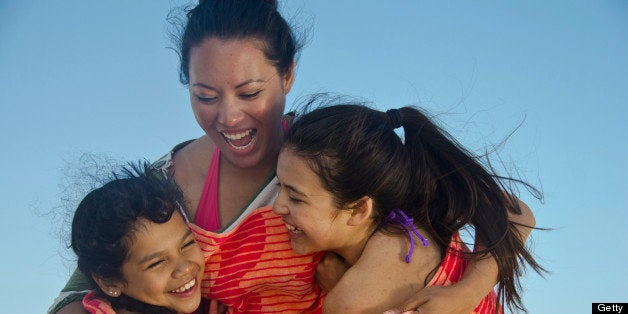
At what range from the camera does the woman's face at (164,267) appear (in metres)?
4.09

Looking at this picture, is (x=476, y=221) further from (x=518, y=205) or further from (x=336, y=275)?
(x=336, y=275)

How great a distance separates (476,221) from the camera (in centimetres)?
417

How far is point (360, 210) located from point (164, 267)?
121cm

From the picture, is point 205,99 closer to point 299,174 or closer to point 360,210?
point 299,174

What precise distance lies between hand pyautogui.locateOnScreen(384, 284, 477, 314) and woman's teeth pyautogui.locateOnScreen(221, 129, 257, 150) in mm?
1448

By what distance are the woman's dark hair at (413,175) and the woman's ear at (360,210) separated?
4 centimetres

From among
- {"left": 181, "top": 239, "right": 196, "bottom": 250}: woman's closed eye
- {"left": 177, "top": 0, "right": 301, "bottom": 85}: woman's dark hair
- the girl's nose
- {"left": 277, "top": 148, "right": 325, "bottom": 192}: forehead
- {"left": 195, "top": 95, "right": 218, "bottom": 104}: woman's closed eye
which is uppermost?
{"left": 177, "top": 0, "right": 301, "bottom": 85}: woman's dark hair

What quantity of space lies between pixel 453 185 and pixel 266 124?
121 cm

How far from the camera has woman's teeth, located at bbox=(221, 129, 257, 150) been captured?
4410mm

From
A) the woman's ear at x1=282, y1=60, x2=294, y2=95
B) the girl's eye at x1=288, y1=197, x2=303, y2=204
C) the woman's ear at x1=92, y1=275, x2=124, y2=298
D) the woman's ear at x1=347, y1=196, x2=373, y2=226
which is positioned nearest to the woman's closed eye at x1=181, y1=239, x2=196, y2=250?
the woman's ear at x1=92, y1=275, x2=124, y2=298

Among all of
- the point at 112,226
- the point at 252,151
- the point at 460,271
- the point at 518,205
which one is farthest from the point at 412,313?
the point at 112,226

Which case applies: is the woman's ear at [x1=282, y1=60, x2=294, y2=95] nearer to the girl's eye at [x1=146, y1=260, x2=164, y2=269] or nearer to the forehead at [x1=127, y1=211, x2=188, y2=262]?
the forehead at [x1=127, y1=211, x2=188, y2=262]

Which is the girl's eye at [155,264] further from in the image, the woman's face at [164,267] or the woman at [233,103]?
the woman at [233,103]

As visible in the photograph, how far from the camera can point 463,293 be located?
378 centimetres
